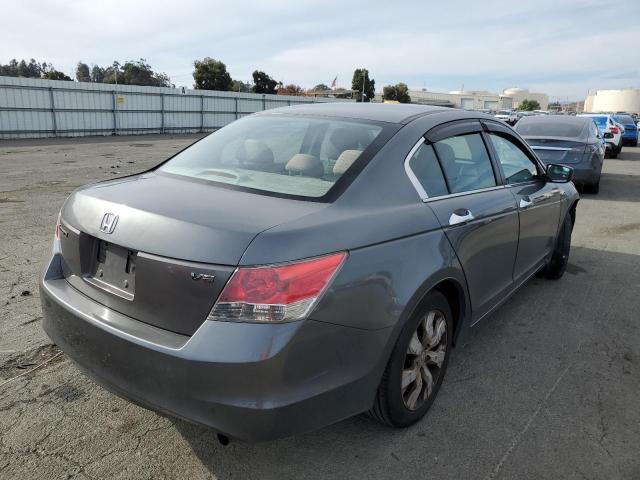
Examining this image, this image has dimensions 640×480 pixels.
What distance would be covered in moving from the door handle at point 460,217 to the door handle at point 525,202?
3.09 ft

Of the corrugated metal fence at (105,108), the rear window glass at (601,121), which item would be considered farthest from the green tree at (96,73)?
the rear window glass at (601,121)

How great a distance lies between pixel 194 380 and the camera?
6.51 ft

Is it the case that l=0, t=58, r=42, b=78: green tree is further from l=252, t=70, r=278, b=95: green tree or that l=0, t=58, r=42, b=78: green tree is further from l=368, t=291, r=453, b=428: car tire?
l=368, t=291, r=453, b=428: car tire

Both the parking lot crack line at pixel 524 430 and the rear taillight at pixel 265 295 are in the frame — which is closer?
the rear taillight at pixel 265 295

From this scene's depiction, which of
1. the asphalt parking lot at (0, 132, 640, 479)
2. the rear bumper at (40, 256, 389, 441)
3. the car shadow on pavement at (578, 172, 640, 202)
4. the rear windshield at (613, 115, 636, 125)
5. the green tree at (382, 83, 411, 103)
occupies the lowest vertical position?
the asphalt parking lot at (0, 132, 640, 479)

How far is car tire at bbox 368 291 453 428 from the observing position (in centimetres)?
247

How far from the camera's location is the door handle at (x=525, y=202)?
377cm

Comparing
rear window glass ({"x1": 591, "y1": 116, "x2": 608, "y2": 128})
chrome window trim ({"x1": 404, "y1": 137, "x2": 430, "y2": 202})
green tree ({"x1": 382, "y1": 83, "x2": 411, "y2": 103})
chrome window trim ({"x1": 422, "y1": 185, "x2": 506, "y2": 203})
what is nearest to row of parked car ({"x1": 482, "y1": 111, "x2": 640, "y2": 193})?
chrome window trim ({"x1": 422, "y1": 185, "x2": 506, "y2": 203})

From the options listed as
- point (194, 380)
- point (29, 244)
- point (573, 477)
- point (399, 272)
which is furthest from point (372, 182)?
point (29, 244)

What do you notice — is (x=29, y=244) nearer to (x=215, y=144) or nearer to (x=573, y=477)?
(x=215, y=144)

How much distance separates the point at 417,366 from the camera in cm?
268

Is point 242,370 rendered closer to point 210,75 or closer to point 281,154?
point 281,154

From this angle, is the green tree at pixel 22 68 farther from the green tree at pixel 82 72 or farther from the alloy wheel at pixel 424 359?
the alloy wheel at pixel 424 359

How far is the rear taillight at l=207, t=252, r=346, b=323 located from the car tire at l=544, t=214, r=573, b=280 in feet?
12.2
